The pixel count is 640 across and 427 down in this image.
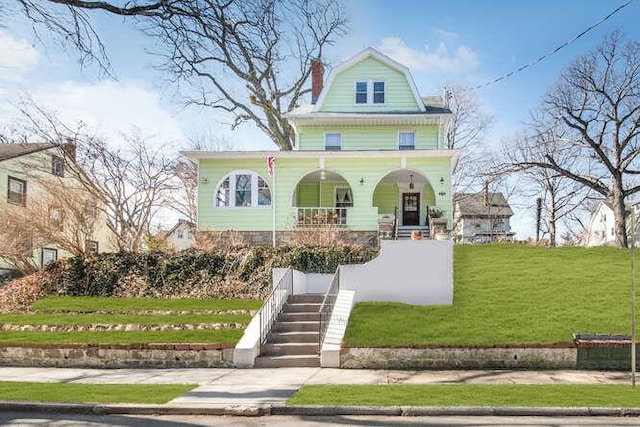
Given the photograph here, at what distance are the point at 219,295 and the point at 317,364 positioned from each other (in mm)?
6065

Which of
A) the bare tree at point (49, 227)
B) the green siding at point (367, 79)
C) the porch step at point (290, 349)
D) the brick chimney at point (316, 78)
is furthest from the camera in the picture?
the brick chimney at point (316, 78)

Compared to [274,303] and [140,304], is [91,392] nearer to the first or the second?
[274,303]

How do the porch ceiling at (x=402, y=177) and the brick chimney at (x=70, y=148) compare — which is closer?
the porch ceiling at (x=402, y=177)

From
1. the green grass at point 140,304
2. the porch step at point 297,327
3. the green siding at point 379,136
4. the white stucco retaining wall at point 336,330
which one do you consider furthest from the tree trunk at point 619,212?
the green grass at point 140,304

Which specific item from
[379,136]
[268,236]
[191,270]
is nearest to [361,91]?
[379,136]

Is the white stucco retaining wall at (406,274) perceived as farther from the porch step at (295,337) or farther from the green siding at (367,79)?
the green siding at (367,79)

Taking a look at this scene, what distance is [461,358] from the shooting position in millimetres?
12320

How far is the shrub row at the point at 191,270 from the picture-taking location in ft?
58.8

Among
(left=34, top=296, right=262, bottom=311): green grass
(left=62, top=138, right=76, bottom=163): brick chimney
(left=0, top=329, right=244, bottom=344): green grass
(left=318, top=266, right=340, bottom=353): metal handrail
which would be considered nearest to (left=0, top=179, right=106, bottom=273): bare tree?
(left=34, top=296, right=262, bottom=311): green grass

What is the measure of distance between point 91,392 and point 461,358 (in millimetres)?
7214

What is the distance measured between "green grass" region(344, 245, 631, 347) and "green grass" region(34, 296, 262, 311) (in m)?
3.46

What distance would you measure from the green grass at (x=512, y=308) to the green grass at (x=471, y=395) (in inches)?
106

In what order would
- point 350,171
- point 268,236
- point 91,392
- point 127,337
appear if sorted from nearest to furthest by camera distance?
point 91,392 < point 127,337 < point 268,236 < point 350,171

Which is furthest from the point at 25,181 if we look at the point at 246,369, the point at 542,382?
the point at 542,382
